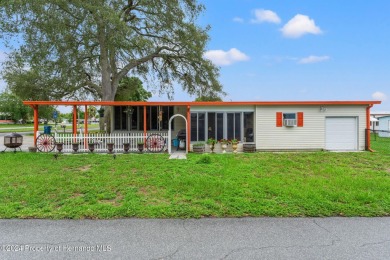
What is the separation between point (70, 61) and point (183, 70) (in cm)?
804

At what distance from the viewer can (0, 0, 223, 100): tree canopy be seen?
14742mm

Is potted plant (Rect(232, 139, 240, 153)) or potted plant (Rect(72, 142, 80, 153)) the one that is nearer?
potted plant (Rect(72, 142, 80, 153))

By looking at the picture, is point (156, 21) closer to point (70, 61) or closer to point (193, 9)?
point (193, 9)

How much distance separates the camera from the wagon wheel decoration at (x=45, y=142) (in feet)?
38.5

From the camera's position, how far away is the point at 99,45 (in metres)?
17.6

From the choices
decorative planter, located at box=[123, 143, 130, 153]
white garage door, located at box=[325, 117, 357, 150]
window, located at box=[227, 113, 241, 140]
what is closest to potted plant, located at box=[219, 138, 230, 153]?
window, located at box=[227, 113, 241, 140]

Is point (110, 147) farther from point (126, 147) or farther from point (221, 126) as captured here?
point (221, 126)

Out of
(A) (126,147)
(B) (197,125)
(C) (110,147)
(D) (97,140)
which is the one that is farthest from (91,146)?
(B) (197,125)

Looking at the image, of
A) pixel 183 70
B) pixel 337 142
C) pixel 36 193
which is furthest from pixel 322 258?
pixel 183 70

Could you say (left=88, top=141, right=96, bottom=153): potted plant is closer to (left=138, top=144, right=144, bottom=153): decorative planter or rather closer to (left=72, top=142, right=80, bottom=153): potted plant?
(left=72, top=142, right=80, bottom=153): potted plant

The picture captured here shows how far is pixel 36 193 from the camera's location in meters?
5.20

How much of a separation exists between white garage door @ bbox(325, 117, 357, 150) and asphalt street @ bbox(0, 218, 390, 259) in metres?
9.53

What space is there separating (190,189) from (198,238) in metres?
2.18

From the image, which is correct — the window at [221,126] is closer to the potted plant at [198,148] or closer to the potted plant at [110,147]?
the potted plant at [198,148]
